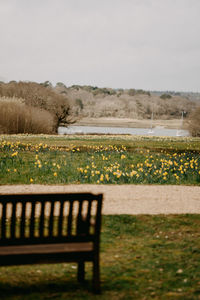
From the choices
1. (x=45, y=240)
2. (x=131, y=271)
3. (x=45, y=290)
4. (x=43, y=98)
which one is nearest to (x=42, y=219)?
(x=45, y=240)

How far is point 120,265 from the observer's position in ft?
17.4

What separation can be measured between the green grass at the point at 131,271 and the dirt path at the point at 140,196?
1381mm

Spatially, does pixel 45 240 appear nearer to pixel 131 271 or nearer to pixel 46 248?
pixel 46 248

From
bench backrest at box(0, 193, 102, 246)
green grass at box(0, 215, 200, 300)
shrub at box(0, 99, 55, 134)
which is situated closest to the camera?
bench backrest at box(0, 193, 102, 246)

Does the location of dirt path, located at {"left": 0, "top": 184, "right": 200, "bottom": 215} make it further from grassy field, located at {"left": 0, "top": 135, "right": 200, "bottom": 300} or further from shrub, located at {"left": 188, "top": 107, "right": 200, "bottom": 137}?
shrub, located at {"left": 188, "top": 107, "right": 200, "bottom": 137}

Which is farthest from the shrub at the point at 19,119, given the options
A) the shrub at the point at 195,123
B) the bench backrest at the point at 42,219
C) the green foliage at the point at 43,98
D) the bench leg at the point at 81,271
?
the bench backrest at the point at 42,219

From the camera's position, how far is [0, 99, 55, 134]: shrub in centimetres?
3060

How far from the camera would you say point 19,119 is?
32.0 m

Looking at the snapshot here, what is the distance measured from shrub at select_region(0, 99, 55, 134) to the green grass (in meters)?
24.7

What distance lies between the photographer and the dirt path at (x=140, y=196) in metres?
8.70

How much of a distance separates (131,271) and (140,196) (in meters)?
4.91

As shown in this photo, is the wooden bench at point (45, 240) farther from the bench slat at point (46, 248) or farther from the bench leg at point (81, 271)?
the bench leg at point (81, 271)

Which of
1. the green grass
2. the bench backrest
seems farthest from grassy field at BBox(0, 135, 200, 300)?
the bench backrest

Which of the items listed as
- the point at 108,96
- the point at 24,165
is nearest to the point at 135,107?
the point at 108,96
